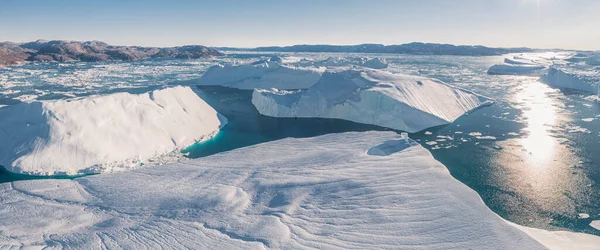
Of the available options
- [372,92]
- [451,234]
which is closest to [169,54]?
[372,92]

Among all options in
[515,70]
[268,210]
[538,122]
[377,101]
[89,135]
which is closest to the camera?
[268,210]

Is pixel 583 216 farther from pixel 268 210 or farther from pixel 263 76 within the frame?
pixel 263 76

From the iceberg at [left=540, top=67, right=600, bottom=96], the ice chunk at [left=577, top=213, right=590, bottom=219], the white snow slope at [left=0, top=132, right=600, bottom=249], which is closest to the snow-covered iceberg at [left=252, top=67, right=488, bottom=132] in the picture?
the white snow slope at [left=0, top=132, right=600, bottom=249]

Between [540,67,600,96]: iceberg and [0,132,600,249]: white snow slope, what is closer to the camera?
[0,132,600,249]: white snow slope

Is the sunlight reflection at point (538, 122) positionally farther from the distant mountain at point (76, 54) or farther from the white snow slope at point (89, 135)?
the distant mountain at point (76, 54)

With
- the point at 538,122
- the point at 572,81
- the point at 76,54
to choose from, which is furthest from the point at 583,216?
the point at 76,54

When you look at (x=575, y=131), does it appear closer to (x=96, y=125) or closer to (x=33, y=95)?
(x=96, y=125)

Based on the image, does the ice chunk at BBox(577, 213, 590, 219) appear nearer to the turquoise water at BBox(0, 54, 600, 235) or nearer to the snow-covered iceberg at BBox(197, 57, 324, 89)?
the turquoise water at BBox(0, 54, 600, 235)
